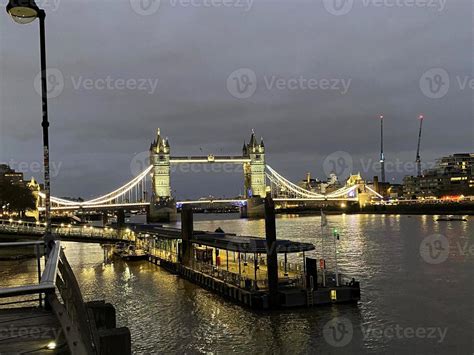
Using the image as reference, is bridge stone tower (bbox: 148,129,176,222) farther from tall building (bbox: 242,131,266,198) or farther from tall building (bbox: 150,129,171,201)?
tall building (bbox: 242,131,266,198)

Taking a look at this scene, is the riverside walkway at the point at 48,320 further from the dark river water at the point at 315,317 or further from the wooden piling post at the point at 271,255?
the wooden piling post at the point at 271,255

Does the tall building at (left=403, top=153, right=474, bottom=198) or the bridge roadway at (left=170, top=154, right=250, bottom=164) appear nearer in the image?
the bridge roadway at (left=170, top=154, right=250, bottom=164)

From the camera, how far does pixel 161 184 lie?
5044 inches

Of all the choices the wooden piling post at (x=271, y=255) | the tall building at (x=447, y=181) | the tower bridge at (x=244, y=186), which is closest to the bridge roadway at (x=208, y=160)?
the tower bridge at (x=244, y=186)

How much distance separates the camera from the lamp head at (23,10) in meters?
5.04

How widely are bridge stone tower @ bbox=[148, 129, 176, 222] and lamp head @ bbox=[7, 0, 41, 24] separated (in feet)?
346

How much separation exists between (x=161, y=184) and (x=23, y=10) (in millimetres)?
124196

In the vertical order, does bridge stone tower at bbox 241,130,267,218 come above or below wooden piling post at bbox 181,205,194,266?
above

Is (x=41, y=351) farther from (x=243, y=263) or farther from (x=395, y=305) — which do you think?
(x=243, y=263)

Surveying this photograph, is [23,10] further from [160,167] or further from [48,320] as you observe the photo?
[160,167]

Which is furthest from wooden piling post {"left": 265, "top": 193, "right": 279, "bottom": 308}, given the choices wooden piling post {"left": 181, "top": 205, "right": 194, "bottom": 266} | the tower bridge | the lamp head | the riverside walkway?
the tower bridge

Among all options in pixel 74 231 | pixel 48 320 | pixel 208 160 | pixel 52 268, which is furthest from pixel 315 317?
pixel 208 160

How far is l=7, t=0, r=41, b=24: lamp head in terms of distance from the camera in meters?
5.04

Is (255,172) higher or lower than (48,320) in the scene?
higher
